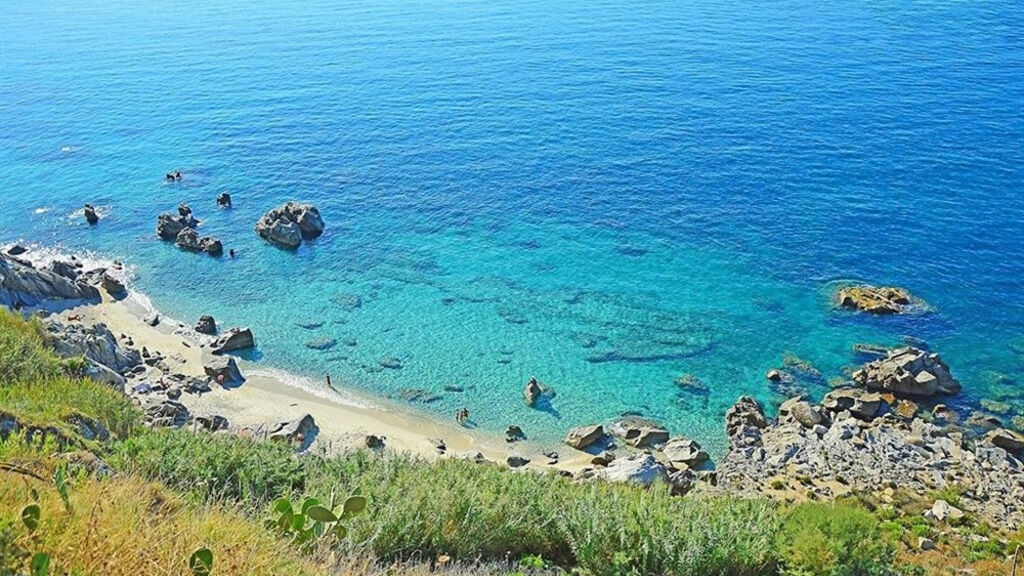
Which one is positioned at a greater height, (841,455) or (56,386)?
(56,386)

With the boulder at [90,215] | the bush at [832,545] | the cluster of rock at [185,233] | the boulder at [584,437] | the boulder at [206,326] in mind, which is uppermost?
the bush at [832,545]

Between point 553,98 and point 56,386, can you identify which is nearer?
point 56,386

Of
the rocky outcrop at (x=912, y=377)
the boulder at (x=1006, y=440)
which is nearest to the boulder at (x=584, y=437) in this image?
the rocky outcrop at (x=912, y=377)

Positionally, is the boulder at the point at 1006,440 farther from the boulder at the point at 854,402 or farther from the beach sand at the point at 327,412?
the beach sand at the point at 327,412

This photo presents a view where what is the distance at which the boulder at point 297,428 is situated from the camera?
33.3 meters

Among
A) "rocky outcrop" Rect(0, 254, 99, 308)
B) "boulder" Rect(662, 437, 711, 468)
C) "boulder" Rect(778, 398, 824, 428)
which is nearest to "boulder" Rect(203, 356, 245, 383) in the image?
"rocky outcrop" Rect(0, 254, 99, 308)

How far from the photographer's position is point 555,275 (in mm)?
50438

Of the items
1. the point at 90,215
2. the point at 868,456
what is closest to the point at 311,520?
the point at 868,456

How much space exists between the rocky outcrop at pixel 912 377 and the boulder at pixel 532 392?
53.3 feet

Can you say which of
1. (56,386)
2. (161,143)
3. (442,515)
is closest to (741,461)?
(442,515)

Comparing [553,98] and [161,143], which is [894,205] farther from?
[161,143]

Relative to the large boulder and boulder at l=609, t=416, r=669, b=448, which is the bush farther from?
the large boulder

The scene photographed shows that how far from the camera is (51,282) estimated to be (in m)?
45.2

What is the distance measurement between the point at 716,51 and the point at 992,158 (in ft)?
123
